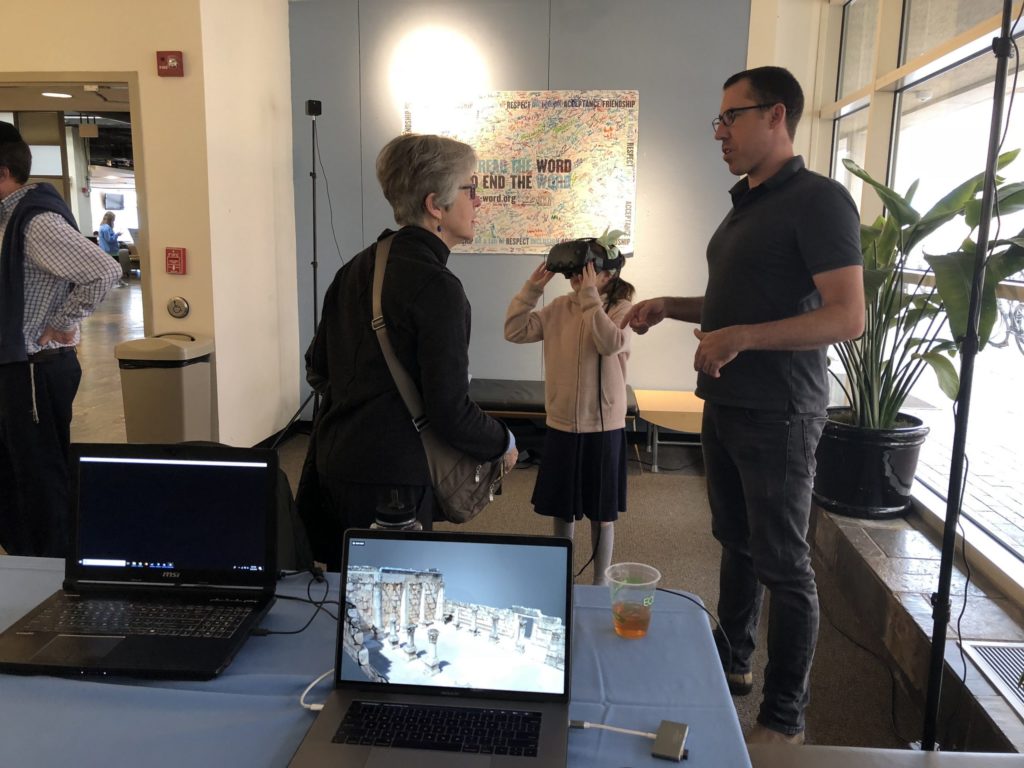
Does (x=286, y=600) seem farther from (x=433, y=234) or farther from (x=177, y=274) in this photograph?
(x=177, y=274)

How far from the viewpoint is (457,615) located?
106 centimetres

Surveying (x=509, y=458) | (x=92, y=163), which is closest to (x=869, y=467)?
(x=509, y=458)

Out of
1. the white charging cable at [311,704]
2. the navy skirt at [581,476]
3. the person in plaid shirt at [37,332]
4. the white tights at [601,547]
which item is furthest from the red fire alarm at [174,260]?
the white charging cable at [311,704]

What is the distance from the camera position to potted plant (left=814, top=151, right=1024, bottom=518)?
→ 105 inches

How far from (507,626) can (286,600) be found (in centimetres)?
47

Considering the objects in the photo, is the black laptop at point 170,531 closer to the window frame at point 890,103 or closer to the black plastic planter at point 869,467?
the window frame at point 890,103

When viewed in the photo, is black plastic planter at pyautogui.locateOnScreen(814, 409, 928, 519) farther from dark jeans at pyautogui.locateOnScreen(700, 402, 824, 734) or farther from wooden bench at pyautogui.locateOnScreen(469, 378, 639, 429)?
wooden bench at pyautogui.locateOnScreen(469, 378, 639, 429)

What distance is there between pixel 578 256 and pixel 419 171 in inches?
41.8

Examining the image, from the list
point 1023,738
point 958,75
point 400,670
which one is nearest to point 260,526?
point 400,670

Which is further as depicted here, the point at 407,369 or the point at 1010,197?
the point at 1010,197

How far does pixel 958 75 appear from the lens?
317cm

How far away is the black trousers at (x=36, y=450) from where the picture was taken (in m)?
2.56

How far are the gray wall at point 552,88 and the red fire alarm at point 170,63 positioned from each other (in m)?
1.43

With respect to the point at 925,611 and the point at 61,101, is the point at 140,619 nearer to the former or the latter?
the point at 925,611
